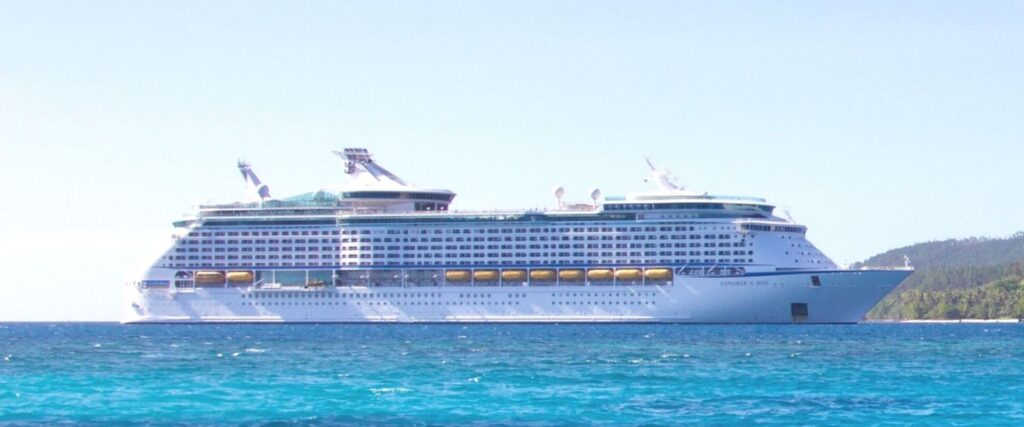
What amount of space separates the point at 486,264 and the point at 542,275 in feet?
15.6

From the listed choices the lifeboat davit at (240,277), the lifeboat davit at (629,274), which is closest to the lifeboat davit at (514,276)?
the lifeboat davit at (629,274)

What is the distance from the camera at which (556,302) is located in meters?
135

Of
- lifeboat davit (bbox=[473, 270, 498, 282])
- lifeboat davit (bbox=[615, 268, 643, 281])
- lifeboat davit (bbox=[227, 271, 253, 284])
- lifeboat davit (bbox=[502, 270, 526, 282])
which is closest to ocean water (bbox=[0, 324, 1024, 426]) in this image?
lifeboat davit (bbox=[615, 268, 643, 281])

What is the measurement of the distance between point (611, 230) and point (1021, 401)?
85485mm

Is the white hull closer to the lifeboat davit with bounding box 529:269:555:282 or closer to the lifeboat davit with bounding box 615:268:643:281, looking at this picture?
the lifeboat davit with bounding box 615:268:643:281

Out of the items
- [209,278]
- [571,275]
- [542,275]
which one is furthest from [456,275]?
[209,278]

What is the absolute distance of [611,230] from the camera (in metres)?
137

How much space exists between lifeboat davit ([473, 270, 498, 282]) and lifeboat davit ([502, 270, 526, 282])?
858 millimetres

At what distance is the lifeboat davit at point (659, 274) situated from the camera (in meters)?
134

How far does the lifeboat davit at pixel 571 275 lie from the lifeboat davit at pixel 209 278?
29.7 meters

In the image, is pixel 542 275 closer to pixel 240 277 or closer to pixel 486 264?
pixel 486 264

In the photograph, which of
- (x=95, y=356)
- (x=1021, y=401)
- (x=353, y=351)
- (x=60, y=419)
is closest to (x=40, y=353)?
(x=95, y=356)

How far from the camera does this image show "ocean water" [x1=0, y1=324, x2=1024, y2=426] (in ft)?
161

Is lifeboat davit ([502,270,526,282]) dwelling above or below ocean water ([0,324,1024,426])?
above
